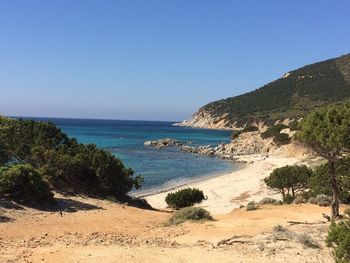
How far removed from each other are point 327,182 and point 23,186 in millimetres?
17006

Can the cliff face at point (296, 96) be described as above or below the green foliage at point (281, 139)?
above

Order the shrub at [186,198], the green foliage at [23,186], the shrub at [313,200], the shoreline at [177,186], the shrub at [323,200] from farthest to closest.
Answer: the shoreline at [177,186] → the shrub at [186,198] → the shrub at [313,200] → the shrub at [323,200] → the green foliage at [23,186]

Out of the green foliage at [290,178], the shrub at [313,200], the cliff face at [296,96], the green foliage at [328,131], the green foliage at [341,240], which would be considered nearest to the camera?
the green foliage at [341,240]

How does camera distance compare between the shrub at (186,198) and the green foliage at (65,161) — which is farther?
the shrub at (186,198)

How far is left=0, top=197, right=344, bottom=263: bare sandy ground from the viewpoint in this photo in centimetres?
1255

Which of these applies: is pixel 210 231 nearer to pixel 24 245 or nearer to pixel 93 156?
pixel 24 245

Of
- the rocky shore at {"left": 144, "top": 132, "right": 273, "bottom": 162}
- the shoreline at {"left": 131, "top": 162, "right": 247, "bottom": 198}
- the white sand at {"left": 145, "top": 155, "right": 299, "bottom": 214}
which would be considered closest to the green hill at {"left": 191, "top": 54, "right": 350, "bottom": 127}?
the rocky shore at {"left": 144, "top": 132, "right": 273, "bottom": 162}

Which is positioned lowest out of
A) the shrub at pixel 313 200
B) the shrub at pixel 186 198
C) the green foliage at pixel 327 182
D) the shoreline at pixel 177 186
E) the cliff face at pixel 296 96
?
the shoreline at pixel 177 186

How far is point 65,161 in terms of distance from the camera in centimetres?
2712

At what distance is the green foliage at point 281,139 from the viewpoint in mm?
77750

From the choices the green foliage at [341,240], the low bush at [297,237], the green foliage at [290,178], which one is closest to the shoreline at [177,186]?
the green foliage at [290,178]

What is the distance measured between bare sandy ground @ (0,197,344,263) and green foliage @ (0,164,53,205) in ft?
4.11

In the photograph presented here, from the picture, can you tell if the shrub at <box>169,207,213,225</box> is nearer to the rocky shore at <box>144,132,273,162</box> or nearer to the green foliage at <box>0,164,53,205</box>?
the green foliage at <box>0,164,53,205</box>

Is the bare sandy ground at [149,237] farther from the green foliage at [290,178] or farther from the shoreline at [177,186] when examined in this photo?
the shoreline at [177,186]
